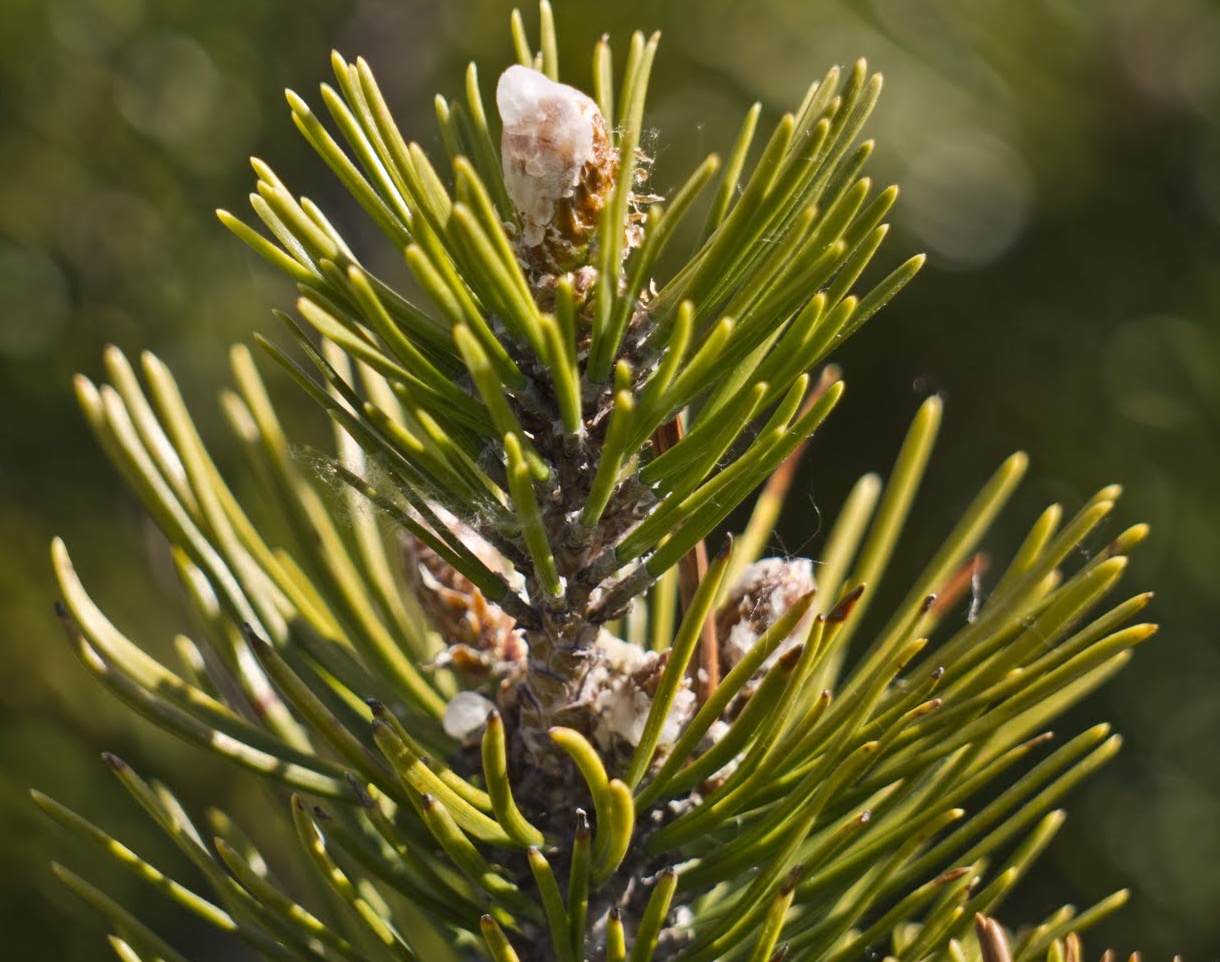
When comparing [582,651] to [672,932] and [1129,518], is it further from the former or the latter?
[1129,518]

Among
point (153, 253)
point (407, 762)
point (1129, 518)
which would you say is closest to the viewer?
point (407, 762)

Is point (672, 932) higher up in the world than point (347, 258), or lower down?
lower down

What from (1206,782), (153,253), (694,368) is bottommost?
(694,368)

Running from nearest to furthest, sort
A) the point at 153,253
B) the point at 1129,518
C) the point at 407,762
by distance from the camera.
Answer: the point at 407,762, the point at 1129,518, the point at 153,253

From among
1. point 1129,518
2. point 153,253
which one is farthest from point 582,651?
point 153,253

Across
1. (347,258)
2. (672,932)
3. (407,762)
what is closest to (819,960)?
(672,932)

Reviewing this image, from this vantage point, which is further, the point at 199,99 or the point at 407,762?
the point at 199,99

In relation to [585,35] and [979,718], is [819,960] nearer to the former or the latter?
[979,718]
